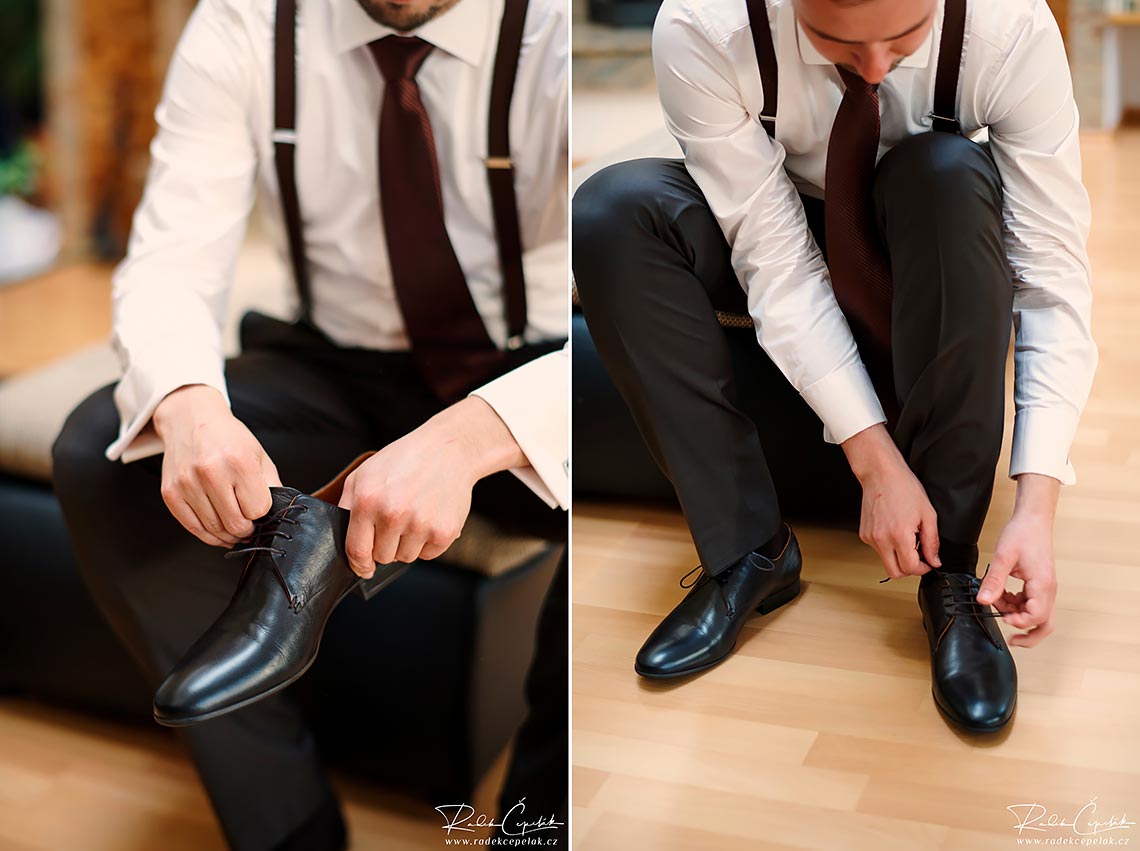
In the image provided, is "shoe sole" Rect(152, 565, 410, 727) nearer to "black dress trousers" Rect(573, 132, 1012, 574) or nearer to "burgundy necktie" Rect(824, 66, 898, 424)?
"black dress trousers" Rect(573, 132, 1012, 574)

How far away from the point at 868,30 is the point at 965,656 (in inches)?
16.0

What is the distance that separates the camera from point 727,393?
727 millimetres

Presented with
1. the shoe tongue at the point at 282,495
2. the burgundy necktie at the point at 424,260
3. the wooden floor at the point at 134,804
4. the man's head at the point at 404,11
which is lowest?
A: the wooden floor at the point at 134,804

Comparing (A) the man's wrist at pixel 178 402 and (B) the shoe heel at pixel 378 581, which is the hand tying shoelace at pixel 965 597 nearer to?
(B) the shoe heel at pixel 378 581

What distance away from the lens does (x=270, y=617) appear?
2.20 ft

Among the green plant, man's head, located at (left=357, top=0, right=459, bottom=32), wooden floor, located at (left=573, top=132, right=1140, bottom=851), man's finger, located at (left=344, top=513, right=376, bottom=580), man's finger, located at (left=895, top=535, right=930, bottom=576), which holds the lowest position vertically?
wooden floor, located at (left=573, top=132, right=1140, bottom=851)

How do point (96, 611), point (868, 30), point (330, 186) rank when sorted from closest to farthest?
point (868, 30) → point (330, 186) → point (96, 611)

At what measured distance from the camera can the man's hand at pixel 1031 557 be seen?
709 millimetres

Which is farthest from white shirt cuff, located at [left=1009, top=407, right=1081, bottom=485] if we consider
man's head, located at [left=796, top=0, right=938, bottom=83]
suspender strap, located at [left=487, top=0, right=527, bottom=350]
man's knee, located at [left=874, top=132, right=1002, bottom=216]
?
suspender strap, located at [left=487, top=0, right=527, bottom=350]

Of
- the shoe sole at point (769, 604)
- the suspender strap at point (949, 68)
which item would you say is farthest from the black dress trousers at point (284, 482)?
the suspender strap at point (949, 68)

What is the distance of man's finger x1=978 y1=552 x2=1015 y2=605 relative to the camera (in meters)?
0.71

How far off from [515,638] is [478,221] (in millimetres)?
307

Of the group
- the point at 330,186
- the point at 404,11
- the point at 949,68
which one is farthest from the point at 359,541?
the point at 949,68

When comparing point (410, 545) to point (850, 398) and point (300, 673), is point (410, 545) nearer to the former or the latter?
point (300, 673)
